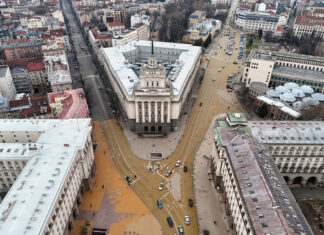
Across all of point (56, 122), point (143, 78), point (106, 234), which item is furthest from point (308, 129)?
point (56, 122)

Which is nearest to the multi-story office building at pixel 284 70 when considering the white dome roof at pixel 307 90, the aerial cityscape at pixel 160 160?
the aerial cityscape at pixel 160 160

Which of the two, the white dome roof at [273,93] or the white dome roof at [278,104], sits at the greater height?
the white dome roof at [273,93]

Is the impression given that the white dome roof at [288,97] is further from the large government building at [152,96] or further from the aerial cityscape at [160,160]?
the large government building at [152,96]

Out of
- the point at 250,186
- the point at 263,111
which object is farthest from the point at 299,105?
the point at 250,186

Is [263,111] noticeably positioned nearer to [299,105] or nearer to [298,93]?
[299,105]

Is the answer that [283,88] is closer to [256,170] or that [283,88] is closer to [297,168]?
[297,168]
